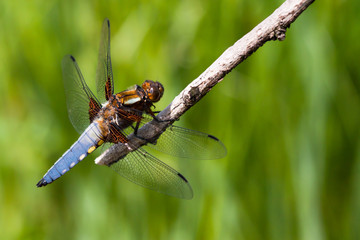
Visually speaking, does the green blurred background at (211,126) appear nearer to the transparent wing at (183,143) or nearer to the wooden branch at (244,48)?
the transparent wing at (183,143)

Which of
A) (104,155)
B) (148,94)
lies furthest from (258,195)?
(104,155)

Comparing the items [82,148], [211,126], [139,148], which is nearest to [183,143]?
[139,148]

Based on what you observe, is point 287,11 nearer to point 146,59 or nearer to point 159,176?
point 159,176

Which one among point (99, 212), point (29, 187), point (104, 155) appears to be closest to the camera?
point (104, 155)

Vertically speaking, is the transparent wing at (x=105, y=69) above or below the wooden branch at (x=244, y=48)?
above

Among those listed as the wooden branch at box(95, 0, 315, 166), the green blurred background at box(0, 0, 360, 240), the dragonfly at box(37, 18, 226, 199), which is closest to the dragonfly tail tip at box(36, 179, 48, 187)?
the dragonfly at box(37, 18, 226, 199)

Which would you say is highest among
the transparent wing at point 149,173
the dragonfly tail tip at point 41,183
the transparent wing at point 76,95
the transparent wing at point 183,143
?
the transparent wing at point 76,95

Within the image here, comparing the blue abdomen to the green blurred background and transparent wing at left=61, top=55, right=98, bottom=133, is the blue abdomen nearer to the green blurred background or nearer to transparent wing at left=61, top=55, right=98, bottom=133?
transparent wing at left=61, top=55, right=98, bottom=133

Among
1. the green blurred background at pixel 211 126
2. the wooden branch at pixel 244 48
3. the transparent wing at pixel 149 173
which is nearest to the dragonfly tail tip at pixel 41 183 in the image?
the transparent wing at pixel 149 173
